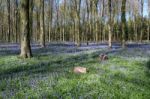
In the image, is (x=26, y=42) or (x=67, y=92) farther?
(x=26, y=42)

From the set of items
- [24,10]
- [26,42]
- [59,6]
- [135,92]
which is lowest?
[135,92]

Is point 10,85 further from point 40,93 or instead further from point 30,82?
point 40,93

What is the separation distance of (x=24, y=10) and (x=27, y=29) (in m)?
1.62

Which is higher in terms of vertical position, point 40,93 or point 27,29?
point 27,29

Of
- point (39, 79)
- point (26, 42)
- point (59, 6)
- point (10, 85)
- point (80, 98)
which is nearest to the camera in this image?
point (80, 98)

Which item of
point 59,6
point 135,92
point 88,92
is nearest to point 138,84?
point 135,92

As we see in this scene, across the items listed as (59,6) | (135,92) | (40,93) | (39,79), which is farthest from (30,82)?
(59,6)

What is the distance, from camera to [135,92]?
12359 millimetres

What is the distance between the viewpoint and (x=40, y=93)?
10977mm

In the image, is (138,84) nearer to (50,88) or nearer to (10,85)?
(50,88)

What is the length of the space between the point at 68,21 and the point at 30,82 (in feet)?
315

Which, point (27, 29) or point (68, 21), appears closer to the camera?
point (27, 29)

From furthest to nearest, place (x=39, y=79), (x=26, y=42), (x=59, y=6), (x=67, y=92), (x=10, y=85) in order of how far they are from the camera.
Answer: (x=59, y=6), (x=26, y=42), (x=39, y=79), (x=10, y=85), (x=67, y=92)

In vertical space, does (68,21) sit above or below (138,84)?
above
